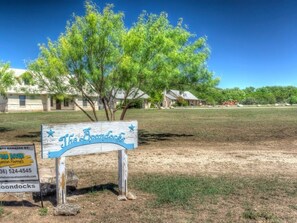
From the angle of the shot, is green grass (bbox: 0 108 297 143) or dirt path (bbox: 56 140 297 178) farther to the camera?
green grass (bbox: 0 108 297 143)

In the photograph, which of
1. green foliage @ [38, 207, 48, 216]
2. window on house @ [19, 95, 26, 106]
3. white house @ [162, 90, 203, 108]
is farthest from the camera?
white house @ [162, 90, 203, 108]

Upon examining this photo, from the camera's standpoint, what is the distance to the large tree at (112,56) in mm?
12555

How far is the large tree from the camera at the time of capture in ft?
41.2

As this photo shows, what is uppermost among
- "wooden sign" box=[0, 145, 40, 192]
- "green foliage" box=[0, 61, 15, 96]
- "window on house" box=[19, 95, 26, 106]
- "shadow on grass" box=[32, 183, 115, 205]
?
"green foliage" box=[0, 61, 15, 96]

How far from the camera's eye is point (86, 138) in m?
5.51

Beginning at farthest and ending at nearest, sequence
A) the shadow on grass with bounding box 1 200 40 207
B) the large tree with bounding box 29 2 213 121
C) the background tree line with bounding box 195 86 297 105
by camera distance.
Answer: the background tree line with bounding box 195 86 297 105, the large tree with bounding box 29 2 213 121, the shadow on grass with bounding box 1 200 40 207

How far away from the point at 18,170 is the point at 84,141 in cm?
118

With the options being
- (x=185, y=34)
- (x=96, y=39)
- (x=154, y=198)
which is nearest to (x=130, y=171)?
(x=154, y=198)

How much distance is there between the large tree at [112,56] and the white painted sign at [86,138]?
6605 millimetres

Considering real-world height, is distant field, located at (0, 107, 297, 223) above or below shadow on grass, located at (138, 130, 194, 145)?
below

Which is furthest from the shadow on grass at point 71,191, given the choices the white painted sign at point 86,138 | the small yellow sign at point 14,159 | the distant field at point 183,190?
the white painted sign at point 86,138

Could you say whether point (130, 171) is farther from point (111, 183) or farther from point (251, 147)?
point (251, 147)

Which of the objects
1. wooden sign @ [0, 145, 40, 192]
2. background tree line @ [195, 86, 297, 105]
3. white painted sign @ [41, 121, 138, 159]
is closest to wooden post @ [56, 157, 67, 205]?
white painted sign @ [41, 121, 138, 159]

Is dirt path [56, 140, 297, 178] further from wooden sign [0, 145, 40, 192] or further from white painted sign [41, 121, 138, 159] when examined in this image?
wooden sign [0, 145, 40, 192]
